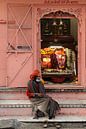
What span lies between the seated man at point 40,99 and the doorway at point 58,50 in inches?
130

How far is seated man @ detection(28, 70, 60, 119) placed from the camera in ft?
41.0

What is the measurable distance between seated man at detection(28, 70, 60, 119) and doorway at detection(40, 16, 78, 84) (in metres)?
3.31

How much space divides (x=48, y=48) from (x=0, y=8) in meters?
3.55

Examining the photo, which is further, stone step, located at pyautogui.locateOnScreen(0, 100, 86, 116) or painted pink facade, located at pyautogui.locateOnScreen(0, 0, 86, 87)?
painted pink facade, located at pyautogui.locateOnScreen(0, 0, 86, 87)

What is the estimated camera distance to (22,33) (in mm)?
14102

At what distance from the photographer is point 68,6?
14.2 meters

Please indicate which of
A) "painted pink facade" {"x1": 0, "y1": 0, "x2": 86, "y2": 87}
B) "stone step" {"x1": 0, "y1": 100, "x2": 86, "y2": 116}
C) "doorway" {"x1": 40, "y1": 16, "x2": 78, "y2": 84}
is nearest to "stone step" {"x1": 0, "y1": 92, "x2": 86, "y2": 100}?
"painted pink facade" {"x1": 0, "y1": 0, "x2": 86, "y2": 87}

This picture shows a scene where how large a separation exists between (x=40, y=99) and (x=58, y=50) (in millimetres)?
4738

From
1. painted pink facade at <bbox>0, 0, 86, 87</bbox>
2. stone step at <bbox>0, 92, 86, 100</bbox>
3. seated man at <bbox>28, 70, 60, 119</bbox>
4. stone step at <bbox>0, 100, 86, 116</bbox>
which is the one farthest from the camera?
painted pink facade at <bbox>0, 0, 86, 87</bbox>

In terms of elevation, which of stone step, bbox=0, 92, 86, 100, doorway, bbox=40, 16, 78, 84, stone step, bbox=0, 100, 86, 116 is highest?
doorway, bbox=40, 16, 78, 84

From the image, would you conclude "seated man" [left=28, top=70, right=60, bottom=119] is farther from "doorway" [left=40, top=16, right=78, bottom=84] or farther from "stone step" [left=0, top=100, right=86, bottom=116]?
"doorway" [left=40, top=16, right=78, bottom=84]

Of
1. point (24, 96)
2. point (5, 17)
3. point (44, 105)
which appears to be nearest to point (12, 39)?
point (5, 17)

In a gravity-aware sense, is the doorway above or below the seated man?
above

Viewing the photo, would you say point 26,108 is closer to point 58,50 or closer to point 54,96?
point 54,96
